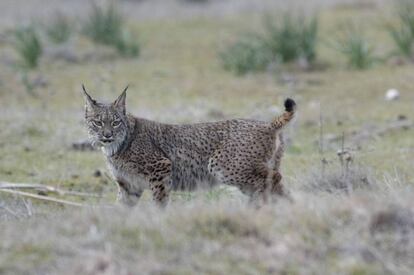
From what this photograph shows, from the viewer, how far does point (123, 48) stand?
67.5 feet

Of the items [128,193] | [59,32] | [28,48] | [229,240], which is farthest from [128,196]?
[59,32]

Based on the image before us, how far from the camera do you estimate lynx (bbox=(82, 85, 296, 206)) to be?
9.14m

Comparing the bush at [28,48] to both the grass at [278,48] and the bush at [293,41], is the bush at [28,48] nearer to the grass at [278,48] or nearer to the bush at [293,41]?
the grass at [278,48]

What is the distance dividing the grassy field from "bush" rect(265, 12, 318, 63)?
1.25 feet

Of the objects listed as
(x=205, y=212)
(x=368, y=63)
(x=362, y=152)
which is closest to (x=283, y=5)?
(x=368, y=63)

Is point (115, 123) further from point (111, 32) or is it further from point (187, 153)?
point (111, 32)

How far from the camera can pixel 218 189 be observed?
9617 millimetres

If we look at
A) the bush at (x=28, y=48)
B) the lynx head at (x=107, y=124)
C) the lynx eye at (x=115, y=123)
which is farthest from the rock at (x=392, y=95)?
the lynx eye at (x=115, y=123)

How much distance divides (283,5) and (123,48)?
258 inches

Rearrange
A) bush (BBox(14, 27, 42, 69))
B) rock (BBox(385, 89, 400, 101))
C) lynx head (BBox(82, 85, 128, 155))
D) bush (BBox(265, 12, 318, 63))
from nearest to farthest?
lynx head (BBox(82, 85, 128, 155))
rock (BBox(385, 89, 400, 101))
bush (BBox(265, 12, 318, 63))
bush (BBox(14, 27, 42, 69))

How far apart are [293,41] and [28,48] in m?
4.83

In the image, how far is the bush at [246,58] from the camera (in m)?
18.7

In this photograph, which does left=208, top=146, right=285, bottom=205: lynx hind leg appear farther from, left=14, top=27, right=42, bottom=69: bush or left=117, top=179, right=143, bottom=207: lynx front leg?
left=14, top=27, right=42, bottom=69: bush

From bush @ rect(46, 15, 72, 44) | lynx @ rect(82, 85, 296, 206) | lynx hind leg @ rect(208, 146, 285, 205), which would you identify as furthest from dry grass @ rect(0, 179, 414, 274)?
bush @ rect(46, 15, 72, 44)
